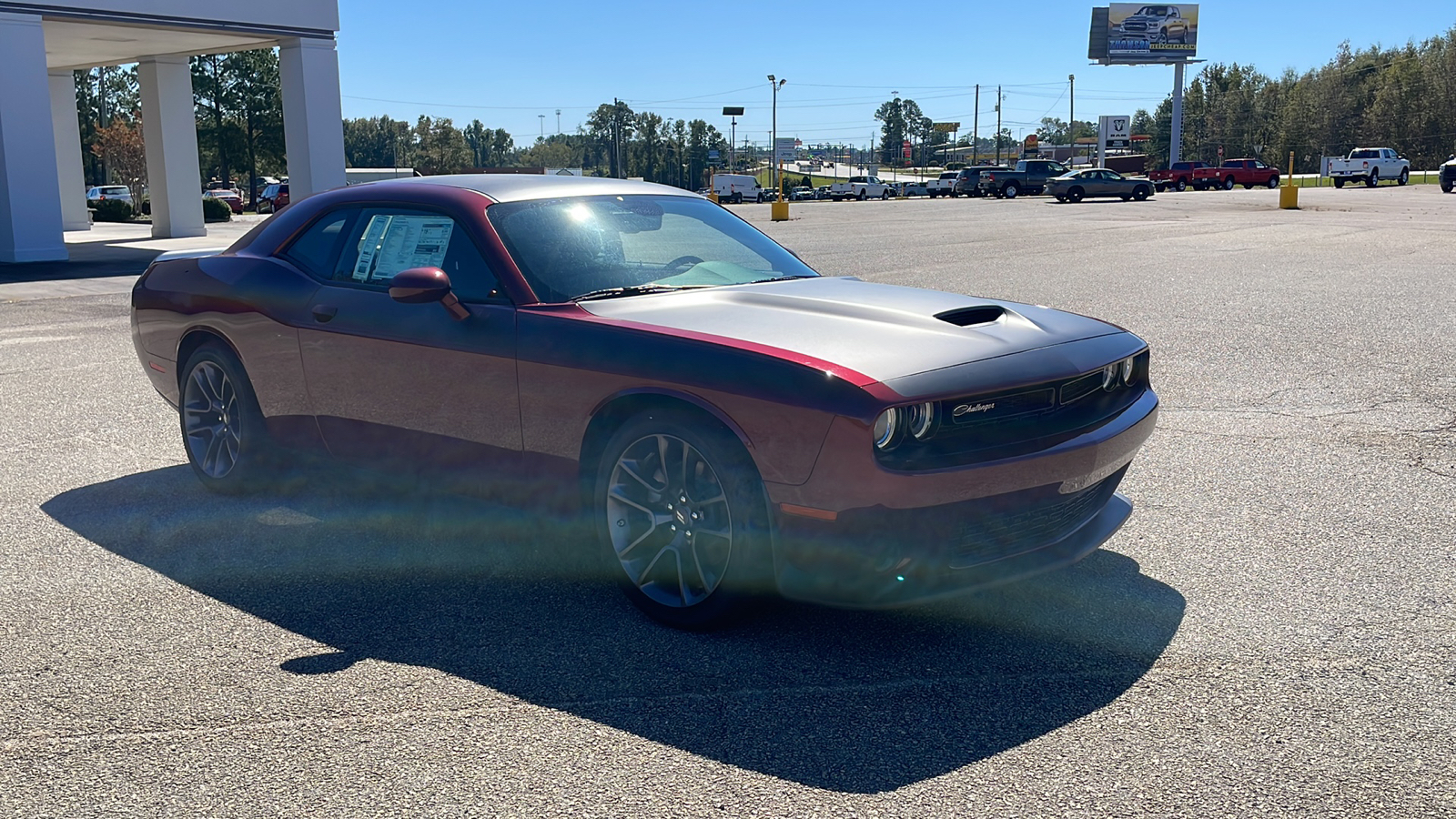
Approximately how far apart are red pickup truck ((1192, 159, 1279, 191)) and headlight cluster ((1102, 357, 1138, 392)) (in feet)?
226

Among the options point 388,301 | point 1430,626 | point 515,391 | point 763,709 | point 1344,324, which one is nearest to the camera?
point 763,709

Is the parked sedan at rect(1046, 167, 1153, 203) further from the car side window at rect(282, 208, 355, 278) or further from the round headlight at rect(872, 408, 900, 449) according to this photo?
the round headlight at rect(872, 408, 900, 449)

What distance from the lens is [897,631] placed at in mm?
4164

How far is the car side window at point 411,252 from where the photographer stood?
473 cm

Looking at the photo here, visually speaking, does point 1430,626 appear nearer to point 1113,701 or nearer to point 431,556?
point 1113,701

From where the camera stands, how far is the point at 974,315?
4418 millimetres

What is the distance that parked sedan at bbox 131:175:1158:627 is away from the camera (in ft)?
12.2

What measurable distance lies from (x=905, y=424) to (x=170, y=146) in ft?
101

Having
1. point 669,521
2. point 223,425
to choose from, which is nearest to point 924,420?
point 669,521

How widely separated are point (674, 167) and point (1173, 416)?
546ft

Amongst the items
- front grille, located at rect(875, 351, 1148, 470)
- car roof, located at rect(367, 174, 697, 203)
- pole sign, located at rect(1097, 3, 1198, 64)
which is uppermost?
pole sign, located at rect(1097, 3, 1198, 64)

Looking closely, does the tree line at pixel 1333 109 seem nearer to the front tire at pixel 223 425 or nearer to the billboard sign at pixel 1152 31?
the billboard sign at pixel 1152 31

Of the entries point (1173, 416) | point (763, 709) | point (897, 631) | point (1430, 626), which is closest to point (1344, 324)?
point (1173, 416)

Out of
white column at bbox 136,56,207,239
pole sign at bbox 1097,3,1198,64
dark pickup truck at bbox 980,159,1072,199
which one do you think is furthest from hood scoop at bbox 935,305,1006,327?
pole sign at bbox 1097,3,1198,64
